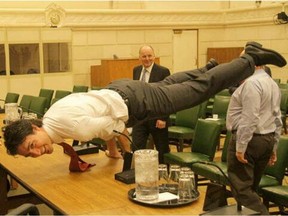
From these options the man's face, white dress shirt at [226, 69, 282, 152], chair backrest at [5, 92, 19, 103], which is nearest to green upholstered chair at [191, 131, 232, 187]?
white dress shirt at [226, 69, 282, 152]

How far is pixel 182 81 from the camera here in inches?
120

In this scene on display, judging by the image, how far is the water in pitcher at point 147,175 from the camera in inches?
90.4

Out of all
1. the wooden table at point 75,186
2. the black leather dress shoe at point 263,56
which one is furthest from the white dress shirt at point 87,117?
the black leather dress shoe at point 263,56

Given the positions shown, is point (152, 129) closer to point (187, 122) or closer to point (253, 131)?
point (187, 122)

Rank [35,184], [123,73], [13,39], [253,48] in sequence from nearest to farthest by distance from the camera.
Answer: [35,184]
[253,48]
[13,39]
[123,73]

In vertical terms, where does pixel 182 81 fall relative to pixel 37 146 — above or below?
above

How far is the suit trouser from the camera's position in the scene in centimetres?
277

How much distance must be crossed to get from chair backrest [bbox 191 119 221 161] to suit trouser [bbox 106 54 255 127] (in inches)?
53.9

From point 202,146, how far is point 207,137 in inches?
5.7

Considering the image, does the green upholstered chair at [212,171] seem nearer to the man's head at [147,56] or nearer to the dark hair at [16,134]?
the man's head at [147,56]

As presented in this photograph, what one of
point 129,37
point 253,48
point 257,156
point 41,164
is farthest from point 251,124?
point 129,37

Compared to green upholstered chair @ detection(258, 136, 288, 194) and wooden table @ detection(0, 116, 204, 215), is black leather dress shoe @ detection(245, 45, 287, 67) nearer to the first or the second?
green upholstered chair @ detection(258, 136, 288, 194)

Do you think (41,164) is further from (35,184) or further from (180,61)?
(180,61)

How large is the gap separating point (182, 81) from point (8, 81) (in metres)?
7.07
